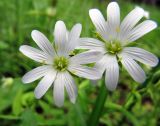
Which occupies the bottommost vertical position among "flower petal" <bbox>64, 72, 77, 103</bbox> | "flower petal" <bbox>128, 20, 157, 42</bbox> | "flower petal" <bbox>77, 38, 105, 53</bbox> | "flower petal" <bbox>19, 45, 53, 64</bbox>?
"flower petal" <bbox>64, 72, 77, 103</bbox>

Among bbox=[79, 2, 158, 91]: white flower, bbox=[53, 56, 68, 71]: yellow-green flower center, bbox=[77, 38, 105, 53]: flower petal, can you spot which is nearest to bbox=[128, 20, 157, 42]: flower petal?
bbox=[79, 2, 158, 91]: white flower

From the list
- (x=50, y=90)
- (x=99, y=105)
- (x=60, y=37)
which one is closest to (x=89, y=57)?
(x=60, y=37)

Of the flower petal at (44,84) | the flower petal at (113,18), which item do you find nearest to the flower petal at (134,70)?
the flower petal at (113,18)

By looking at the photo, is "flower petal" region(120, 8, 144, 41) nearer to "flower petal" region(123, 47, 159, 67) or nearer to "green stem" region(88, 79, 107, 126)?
"flower petal" region(123, 47, 159, 67)

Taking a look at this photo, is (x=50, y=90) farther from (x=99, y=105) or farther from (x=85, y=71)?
(x=85, y=71)

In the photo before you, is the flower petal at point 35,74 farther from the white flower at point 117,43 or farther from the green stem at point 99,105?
the green stem at point 99,105

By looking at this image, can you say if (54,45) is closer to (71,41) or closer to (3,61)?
(71,41)
